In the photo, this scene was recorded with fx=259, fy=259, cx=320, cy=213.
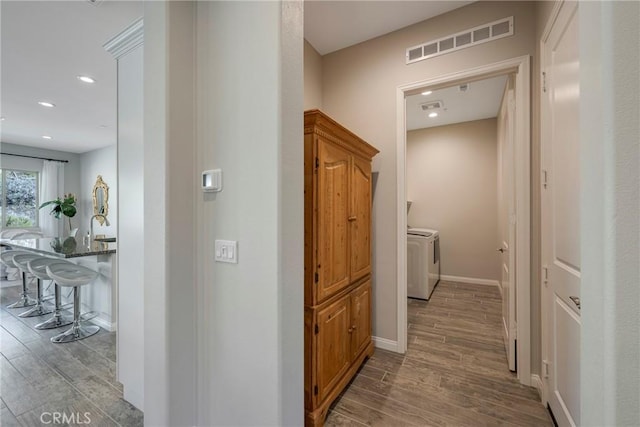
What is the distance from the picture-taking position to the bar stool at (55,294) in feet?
9.87

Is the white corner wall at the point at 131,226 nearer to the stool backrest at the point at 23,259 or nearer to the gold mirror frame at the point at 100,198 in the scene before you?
the stool backrest at the point at 23,259

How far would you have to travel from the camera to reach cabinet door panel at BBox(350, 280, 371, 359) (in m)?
2.06

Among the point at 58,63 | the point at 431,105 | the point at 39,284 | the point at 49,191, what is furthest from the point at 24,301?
the point at 431,105

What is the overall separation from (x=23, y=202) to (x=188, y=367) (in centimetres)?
756

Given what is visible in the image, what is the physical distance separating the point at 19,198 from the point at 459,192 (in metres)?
9.32

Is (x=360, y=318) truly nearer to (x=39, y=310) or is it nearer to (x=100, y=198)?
(x=39, y=310)

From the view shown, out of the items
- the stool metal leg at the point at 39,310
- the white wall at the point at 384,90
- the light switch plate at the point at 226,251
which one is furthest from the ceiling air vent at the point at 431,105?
the stool metal leg at the point at 39,310

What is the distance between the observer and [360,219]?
7.19 ft

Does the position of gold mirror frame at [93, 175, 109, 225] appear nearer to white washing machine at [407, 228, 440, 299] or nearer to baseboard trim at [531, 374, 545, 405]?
white washing machine at [407, 228, 440, 299]

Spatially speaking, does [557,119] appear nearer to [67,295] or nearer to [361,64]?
[361,64]

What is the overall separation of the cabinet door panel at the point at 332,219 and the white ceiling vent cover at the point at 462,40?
1.27 m

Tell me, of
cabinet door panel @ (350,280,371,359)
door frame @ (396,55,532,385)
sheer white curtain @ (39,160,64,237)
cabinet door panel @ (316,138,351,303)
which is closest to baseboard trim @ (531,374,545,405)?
door frame @ (396,55,532,385)

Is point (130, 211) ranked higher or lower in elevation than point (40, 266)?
higher

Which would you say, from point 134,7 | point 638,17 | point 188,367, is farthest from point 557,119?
point 134,7
